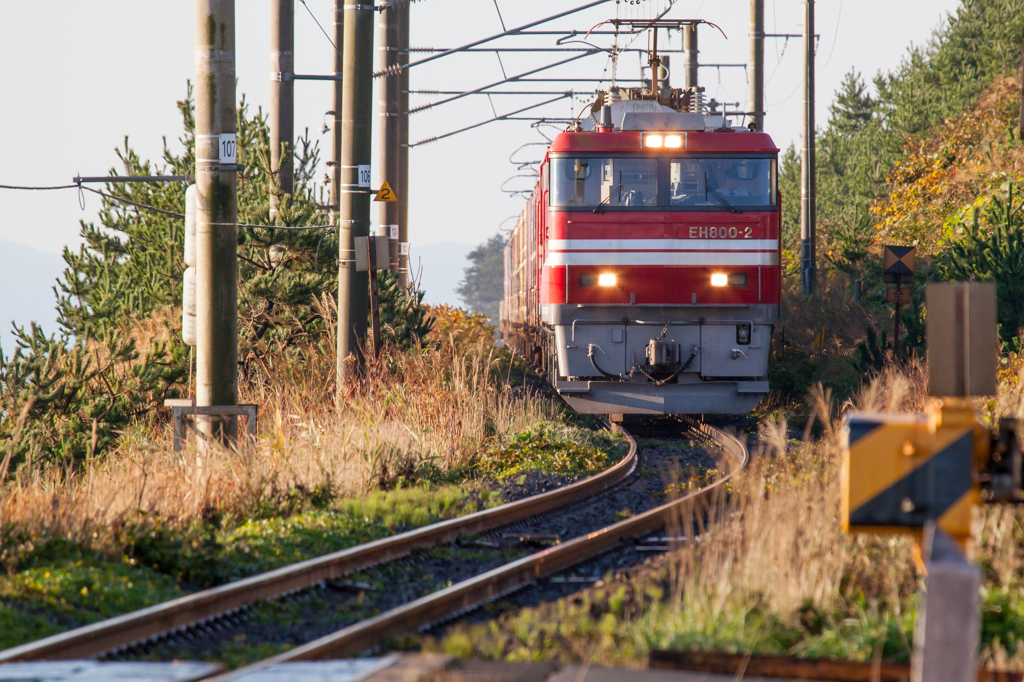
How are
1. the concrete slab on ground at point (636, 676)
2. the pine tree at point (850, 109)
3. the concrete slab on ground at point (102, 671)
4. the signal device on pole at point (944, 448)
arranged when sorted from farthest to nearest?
1. the pine tree at point (850, 109)
2. the concrete slab on ground at point (102, 671)
3. the concrete slab on ground at point (636, 676)
4. the signal device on pole at point (944, 448)

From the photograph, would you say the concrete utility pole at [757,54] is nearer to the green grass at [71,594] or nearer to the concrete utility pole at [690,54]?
the concrete utility pole at [690,54]

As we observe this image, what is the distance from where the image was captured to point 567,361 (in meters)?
12.7

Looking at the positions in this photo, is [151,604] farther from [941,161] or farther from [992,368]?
[941,161]

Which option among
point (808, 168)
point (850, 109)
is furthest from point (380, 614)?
point (850, 109)

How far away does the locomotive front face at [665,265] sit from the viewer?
A: 496 inches

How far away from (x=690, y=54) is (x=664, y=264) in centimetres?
1270

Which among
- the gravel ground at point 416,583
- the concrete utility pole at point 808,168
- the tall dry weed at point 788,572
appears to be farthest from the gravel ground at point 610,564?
the concrete utility pole at point 808,168

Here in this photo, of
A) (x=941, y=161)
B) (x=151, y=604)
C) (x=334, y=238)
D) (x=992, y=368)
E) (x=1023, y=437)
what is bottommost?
(x=151, y=604)

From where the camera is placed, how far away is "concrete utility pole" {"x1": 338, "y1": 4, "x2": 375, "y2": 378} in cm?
1184

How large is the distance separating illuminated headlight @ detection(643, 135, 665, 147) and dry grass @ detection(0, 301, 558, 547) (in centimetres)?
329

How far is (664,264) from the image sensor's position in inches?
498

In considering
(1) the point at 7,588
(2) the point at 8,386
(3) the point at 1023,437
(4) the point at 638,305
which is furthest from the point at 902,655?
(2) the point at 8,386

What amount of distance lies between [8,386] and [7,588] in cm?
818

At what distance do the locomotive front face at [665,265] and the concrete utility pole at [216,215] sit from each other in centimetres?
449
